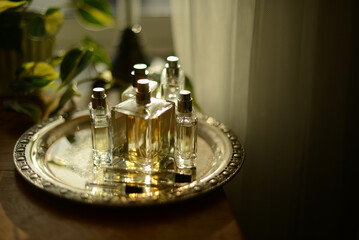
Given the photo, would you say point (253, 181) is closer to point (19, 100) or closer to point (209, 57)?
point (209, 57)

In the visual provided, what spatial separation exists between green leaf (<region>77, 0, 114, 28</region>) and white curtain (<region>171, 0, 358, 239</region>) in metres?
0.16

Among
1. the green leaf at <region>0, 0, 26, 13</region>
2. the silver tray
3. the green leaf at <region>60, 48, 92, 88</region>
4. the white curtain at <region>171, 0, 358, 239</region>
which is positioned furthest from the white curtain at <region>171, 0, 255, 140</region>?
the green leaf at <region>0, 0, 26, 13</region>

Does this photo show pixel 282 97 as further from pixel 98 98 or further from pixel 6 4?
pixel 6 4

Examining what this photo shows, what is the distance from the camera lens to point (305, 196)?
0.98m

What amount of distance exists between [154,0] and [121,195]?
3.12 ft

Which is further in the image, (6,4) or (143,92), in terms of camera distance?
(6,4)

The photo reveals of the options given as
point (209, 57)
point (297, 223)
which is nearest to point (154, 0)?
point (209, 57)

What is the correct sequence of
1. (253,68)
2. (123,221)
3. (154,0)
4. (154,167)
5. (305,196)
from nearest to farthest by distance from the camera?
(123,221)
(154,167)
(253,68)
(305,196)
(154,0)

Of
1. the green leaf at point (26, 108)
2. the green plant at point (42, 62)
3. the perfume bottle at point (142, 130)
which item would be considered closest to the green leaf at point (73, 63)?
the green plant at point (42, 62)

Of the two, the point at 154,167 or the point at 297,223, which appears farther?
the point at 297,223

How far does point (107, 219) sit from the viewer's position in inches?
23.2

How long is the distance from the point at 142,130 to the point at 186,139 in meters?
0.08

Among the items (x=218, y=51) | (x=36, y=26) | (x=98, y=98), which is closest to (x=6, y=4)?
(x=36, y=26)

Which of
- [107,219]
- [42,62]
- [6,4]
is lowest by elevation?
[107,219]
